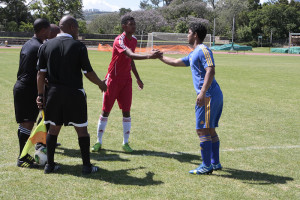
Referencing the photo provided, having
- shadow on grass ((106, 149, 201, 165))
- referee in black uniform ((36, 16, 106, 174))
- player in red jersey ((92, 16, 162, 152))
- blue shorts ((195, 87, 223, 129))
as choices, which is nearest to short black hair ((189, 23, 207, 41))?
blue shorts ((195, 87, 223, 129))

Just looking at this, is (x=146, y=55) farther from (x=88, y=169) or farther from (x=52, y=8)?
(x=52, y=8)

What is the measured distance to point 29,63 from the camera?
17.7 ft

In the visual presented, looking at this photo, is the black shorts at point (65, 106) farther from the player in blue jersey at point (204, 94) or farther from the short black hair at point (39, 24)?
the player in blue jersey at point (204, 94)

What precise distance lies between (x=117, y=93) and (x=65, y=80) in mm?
1670

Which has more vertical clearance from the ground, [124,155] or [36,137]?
[36,137]

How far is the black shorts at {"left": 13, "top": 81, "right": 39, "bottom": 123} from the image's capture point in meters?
5.43

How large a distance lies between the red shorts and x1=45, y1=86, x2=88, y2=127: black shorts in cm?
136

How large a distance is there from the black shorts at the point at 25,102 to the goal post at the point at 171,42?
40.1 metres

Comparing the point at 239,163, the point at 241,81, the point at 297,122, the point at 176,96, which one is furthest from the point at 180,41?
the point at 239,163

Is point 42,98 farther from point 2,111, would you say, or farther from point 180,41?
point 180,41

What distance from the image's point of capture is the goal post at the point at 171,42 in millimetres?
45656

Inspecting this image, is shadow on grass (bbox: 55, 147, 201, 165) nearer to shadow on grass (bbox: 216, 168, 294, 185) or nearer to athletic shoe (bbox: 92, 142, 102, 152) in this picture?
athletic shoe (bbox: 92, 142, 102, 152)

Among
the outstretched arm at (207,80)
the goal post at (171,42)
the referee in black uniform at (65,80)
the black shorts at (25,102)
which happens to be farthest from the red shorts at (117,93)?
the goal post at (171,42)

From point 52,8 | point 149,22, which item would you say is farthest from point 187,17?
point 52,8
